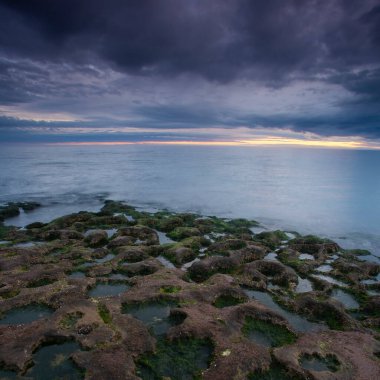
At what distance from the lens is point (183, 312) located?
13797mm

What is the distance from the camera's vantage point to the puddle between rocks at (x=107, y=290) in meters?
16.2

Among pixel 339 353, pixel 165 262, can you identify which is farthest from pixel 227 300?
pixel 165 262

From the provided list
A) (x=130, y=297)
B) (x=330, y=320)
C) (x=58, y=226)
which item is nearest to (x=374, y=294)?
(x=330, y=320)

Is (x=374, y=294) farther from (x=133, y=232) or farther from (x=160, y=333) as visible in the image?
(x=133, y=232)

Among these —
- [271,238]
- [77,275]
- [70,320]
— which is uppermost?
[70,320]

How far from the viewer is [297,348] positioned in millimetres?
11883

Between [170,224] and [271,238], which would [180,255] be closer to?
[170,224]

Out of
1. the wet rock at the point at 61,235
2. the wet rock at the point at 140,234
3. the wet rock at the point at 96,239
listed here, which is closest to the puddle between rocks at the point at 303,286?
the wet rock at the point at 140,234

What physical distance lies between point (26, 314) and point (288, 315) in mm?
12209

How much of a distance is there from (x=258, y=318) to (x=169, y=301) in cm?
430

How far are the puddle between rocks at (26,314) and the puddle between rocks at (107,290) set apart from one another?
2418 mm

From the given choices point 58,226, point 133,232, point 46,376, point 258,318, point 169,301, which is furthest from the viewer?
point 58,226

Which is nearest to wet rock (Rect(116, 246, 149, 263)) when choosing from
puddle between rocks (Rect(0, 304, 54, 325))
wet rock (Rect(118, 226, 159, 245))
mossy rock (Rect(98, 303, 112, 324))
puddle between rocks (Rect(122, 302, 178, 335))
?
wet rock (Rect(118, 226, 159, 245))

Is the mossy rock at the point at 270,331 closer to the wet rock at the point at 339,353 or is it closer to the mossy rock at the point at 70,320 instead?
the wet rock at the point at 339,353
